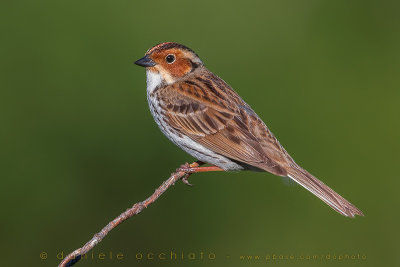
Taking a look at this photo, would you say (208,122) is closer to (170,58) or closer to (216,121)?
(216,121)

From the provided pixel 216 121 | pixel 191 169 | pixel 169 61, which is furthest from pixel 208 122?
pixel 169 61

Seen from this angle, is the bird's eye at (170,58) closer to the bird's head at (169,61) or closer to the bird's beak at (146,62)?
the bird's head at (169,61)

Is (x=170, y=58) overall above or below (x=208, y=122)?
above

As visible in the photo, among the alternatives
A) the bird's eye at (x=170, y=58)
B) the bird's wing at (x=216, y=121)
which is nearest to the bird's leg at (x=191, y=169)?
the bird's wing at (x=216, y=121)

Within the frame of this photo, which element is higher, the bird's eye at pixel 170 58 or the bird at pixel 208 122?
the bird's eye at pixel 170 58

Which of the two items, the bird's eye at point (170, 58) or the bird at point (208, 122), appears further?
the bird's eye at point (170, 58)

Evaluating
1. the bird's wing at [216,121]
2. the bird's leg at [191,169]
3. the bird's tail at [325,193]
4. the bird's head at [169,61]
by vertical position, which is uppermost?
the bird's head at [169,61]

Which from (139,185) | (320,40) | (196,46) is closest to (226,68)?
(196,46)

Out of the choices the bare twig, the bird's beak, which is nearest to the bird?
the bird's beak
